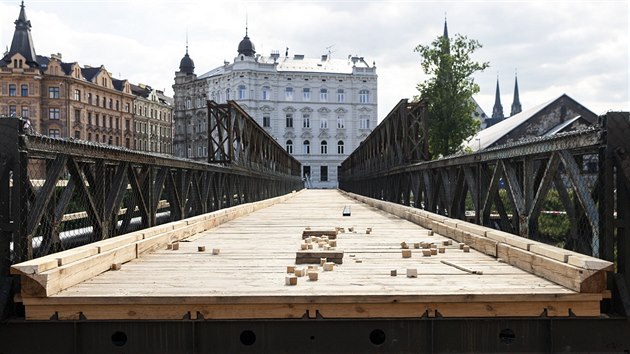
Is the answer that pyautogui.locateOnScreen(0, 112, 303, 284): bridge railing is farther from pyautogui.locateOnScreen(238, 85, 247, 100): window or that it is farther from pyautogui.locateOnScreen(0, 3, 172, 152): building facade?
pyautogui.locateOnScreen(238, 85, 247, 100): window

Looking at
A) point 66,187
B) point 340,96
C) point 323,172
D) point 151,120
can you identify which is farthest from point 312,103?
point 66,187

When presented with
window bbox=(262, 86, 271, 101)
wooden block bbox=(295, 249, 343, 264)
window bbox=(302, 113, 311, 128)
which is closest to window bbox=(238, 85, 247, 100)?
window bbox=(262, 86, 271, 101)

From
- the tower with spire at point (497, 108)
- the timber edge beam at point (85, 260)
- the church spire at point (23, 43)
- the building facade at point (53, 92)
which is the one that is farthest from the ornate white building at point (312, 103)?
the tower with spire at point (497, 108)

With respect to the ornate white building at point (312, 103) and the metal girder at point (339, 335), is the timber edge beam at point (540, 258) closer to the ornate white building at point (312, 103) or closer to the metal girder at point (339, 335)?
the metal girder at point (339, 335)

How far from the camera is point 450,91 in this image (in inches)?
1558

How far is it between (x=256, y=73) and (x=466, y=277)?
75890 mm

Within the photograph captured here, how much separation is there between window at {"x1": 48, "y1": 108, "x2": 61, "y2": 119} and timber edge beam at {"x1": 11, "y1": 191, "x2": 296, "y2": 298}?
67100 mm

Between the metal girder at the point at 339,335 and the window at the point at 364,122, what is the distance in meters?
80.2

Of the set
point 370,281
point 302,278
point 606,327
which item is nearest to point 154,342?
point 302,278

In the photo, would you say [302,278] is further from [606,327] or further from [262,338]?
[606,327]

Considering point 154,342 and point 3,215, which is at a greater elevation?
point 3,215

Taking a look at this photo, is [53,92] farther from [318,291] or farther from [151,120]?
[318,291]

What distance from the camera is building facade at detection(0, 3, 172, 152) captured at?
64.6 m

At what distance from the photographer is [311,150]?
82.4 metres
